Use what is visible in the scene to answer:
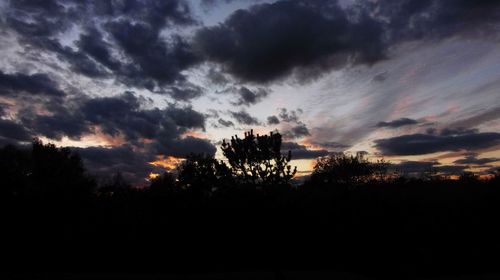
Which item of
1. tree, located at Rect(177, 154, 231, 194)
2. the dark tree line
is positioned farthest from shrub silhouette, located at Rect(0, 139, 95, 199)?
the dark tree line

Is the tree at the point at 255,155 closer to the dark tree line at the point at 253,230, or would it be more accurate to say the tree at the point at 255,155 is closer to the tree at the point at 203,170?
the tree at the point at 203,170

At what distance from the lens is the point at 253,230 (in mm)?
13922

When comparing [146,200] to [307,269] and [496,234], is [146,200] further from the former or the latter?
[496,234]

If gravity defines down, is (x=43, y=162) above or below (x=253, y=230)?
above

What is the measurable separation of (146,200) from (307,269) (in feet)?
22.9

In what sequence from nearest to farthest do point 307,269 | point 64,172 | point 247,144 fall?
point 307,269 < point 247,144 < point 64,172

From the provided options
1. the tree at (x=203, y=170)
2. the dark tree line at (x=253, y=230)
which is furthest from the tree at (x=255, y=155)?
the dark tree line at (x=253, y=230)

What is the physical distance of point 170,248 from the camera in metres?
13.8

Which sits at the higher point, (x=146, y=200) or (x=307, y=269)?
(x=146, y=200)

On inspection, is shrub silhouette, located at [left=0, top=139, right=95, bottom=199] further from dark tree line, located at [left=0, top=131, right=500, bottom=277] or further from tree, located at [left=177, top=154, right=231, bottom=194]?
dark tree line, located at [left=0, top=131, right=500, bottom=277]

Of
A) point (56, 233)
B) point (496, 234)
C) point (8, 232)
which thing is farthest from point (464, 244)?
point (8, 232)

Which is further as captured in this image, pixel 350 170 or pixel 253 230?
pixel 350 170

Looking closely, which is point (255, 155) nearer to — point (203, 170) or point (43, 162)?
point (203, 170)

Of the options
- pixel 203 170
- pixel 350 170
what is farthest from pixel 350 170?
pixel 203 170
